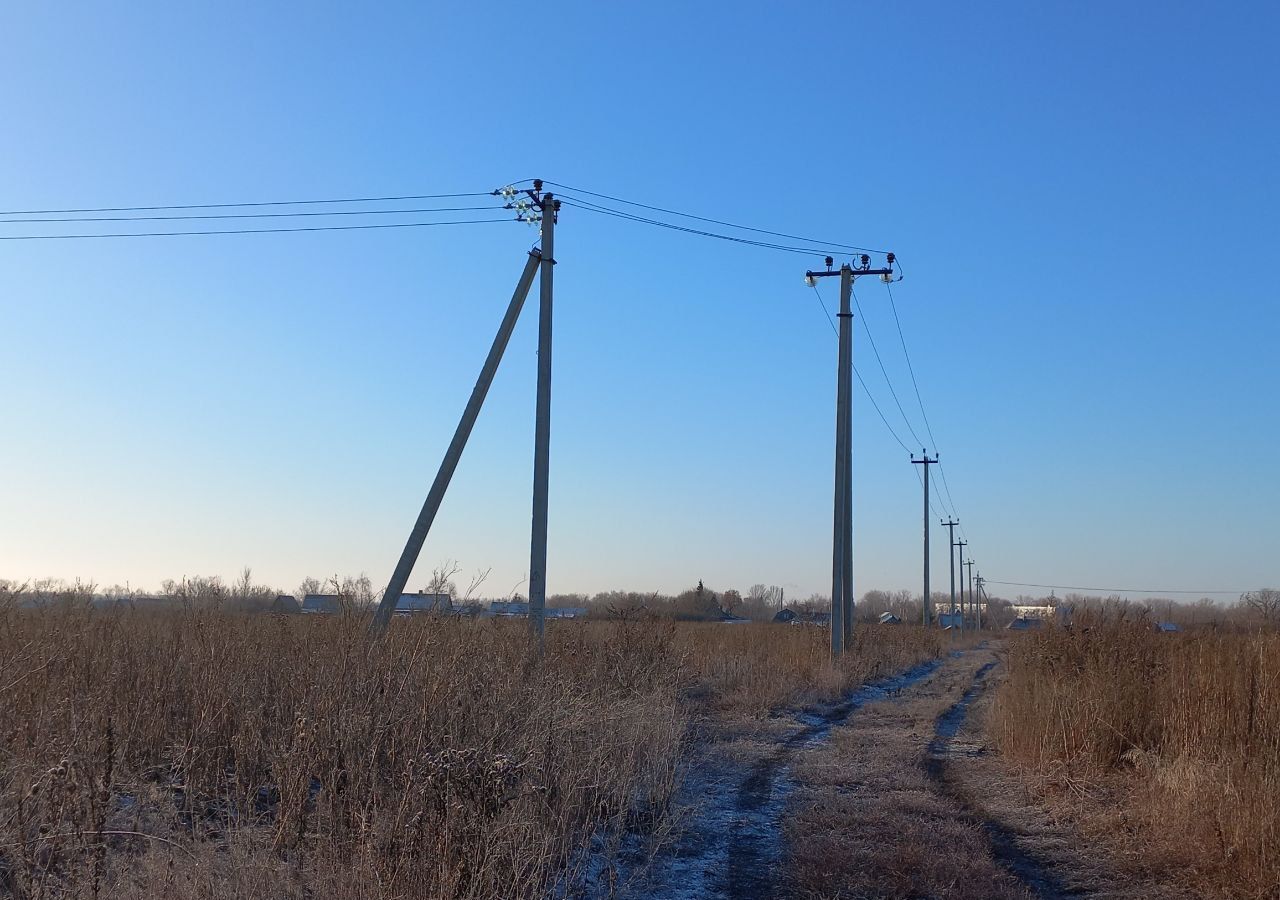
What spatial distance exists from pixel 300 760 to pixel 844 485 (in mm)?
17986

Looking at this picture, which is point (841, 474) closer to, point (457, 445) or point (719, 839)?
point (457, 445)

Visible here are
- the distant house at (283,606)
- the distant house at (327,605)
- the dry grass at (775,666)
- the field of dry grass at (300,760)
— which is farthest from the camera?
the dry grass at (775,666)

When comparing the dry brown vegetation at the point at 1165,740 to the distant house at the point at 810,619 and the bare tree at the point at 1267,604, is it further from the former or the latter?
the distant house at the point at 810,619

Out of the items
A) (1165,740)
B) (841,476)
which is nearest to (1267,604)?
(1165,740)

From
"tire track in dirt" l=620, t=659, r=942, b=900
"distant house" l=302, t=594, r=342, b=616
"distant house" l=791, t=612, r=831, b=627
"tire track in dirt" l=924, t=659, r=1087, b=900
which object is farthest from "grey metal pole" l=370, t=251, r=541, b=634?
"distant house" l=791, t=612, r=831, b=627

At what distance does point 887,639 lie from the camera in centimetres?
3027

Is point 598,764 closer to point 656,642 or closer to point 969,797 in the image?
point 969,797

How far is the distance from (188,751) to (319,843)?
183cm

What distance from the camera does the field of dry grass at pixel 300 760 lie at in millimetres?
4633

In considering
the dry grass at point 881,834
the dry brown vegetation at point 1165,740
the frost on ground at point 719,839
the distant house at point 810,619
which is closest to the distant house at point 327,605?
the frost on ground at point 719,839

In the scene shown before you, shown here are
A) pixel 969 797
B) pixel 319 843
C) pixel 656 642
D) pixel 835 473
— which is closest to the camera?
pixel 319 843

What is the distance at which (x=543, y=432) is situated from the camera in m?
14.3

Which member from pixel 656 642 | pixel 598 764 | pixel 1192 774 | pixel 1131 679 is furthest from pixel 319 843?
pixel 656 642

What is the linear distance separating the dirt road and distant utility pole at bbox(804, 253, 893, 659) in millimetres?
9273
